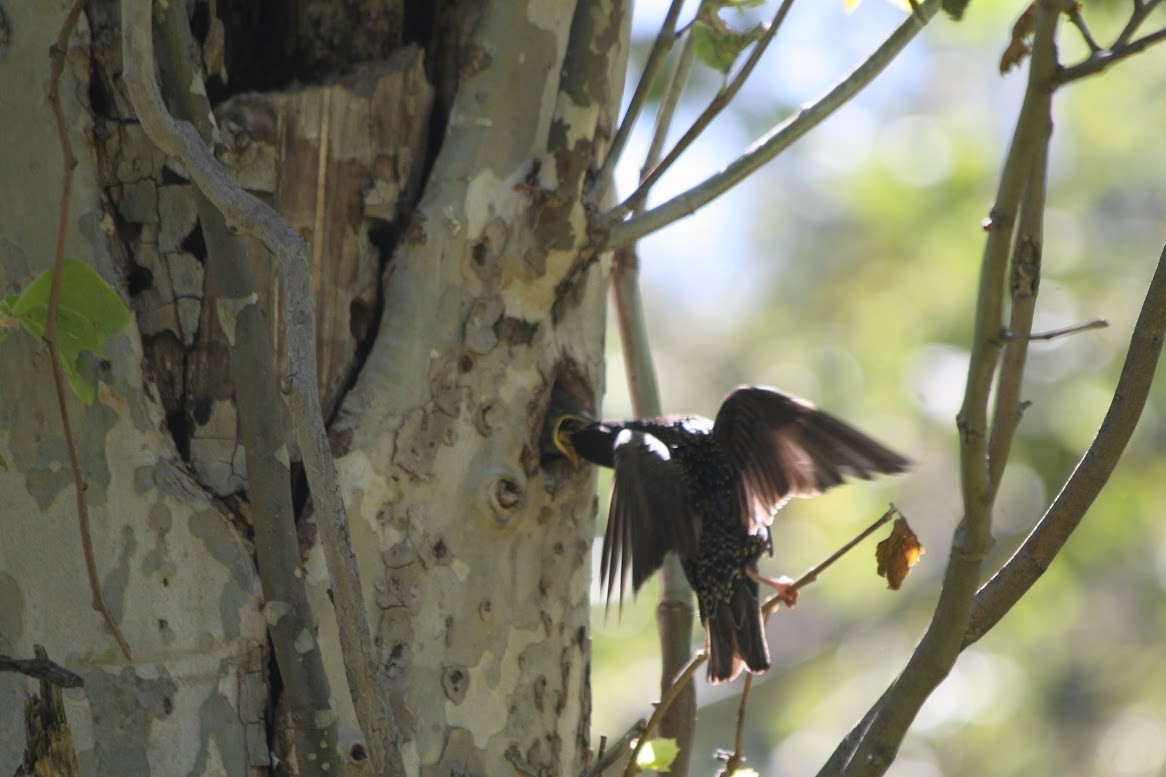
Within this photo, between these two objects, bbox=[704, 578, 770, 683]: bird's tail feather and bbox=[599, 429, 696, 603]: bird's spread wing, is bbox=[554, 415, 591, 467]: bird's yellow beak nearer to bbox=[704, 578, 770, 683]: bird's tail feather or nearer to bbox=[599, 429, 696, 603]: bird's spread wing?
bbox=[599, 429, 696, 603]: bird's spread wing

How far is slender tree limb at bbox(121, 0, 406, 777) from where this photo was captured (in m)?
1.41

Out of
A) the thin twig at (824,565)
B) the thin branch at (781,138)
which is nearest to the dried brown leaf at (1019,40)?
the thin branch at (781,138)

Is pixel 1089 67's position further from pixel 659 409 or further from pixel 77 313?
pixel 659 409

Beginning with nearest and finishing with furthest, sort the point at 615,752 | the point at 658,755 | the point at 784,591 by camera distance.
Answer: the point at 615,752 → the point at 658,755 → the point at 784,591

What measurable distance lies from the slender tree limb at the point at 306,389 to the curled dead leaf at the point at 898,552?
87cm

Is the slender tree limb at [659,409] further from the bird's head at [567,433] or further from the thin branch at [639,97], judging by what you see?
the bird's head at [567,433]

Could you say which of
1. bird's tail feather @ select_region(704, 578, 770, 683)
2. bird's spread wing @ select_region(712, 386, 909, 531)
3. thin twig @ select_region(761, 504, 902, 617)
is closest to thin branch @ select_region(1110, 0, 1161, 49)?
thin twig @ select_region(761, 504, 902, 617)

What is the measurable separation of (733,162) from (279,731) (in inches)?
48.7

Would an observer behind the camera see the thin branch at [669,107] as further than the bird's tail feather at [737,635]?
No

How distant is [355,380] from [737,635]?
1.47 metres

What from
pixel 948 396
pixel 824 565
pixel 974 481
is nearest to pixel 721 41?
pixel 824 565

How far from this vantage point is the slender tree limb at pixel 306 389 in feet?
4.62

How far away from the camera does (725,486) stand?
3209mm

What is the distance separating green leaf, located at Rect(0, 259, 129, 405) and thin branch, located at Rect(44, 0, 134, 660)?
16 millimetres
